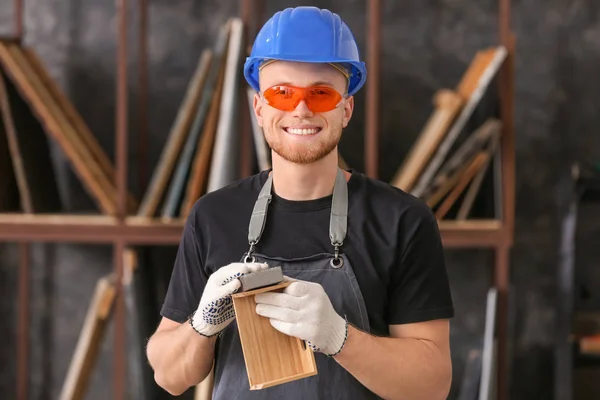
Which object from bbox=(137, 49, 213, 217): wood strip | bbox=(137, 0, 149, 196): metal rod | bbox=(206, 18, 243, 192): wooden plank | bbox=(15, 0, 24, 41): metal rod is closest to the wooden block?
bbox=(206, 18, 243, 192): wooden plank

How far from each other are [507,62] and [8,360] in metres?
1.92

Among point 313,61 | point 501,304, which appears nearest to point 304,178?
point 313,61

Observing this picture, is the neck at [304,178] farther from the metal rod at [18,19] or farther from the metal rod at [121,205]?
the metal rod at [18,19]

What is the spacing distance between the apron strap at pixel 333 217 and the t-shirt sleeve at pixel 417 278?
9 centimetres

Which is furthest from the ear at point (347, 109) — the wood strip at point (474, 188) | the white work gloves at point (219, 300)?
the wood strip at point (474, 188)

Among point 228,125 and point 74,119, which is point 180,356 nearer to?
point 228,125

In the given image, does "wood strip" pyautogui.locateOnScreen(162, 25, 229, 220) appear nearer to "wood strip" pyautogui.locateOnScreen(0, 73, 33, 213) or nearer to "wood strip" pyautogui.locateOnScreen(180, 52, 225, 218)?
"wood strip" pyautogui.locateOnScreen(180, 52, 225, 218)

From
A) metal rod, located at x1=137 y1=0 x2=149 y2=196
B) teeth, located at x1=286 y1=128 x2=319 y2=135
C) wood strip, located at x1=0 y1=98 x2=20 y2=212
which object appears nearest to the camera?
teeth, located at x1=286 y1=128 x2=319 y2=135

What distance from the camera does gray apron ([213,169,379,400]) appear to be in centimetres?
111

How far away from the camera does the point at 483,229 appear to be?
2.14 metres

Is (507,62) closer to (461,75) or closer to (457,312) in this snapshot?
(461,75)

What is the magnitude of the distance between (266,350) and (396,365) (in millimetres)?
188

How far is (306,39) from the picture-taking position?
1082 millimetres

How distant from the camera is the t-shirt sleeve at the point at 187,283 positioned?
3.82 ft
